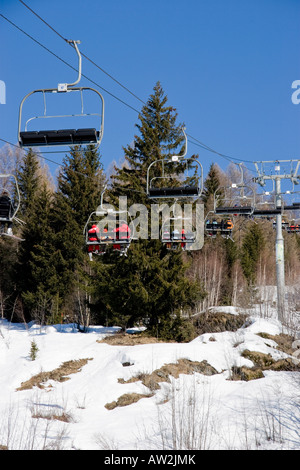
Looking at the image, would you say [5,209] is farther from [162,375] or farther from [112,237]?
[162,375]

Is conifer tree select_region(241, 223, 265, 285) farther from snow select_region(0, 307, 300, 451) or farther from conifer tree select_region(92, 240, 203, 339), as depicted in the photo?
snow select_region(0, 307, 300, 451)

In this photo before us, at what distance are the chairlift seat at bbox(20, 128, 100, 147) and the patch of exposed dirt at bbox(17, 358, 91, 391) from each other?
29.9 ft

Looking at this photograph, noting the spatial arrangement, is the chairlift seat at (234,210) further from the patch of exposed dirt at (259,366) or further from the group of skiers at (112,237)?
the patch of exposed dirt at (259,366)

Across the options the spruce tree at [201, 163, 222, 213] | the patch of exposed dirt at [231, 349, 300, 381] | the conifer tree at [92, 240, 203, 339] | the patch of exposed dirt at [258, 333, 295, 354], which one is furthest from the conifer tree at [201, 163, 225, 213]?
the patch of exposed dirt at [231, 349, 300, 381]

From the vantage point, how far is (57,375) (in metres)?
14.7

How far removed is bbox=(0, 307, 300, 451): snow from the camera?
817 centimetres

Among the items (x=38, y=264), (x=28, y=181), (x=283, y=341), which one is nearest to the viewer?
(x=283, y=341)

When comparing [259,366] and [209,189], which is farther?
[209,189]

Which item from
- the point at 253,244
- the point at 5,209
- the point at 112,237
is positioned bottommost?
the point at 253,244

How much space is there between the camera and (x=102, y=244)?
48.6 feet

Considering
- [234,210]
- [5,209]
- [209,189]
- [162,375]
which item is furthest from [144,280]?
[209,189]

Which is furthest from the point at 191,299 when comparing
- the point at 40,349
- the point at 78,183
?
the point at 78,183

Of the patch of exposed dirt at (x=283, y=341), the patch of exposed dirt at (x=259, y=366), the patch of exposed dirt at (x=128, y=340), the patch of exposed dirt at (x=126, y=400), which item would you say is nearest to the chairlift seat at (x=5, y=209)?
the patch of exposed dirt at (x=126, y=400)

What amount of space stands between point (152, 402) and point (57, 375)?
4.55m
